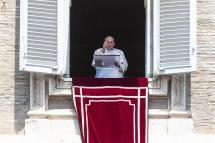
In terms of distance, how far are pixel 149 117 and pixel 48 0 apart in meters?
2.09

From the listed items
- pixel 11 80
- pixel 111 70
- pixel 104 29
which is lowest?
pixel 11 80

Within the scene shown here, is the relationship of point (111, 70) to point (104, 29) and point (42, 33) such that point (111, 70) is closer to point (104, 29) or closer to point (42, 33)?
point (42, 33)

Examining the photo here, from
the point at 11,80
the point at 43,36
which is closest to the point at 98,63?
the point at 43,36

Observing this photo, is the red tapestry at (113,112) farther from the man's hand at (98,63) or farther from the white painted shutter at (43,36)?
the white painted shutter at (43,36)

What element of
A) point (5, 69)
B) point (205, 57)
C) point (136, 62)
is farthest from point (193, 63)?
point (136, 62)

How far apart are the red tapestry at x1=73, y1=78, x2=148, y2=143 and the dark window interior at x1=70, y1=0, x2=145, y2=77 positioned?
11.3 feet

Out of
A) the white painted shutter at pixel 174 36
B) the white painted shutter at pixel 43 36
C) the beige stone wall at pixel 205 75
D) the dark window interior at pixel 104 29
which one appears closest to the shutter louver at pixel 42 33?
the white painted shutter at pixel 43 36

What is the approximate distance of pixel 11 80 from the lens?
1256 cm

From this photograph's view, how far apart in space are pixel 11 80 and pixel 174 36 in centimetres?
233

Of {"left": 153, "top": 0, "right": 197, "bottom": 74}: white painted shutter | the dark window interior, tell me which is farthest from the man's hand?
the dark window interior

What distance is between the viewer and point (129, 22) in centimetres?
1650

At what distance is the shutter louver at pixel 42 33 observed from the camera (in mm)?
12203

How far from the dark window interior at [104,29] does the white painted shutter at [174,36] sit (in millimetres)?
3342

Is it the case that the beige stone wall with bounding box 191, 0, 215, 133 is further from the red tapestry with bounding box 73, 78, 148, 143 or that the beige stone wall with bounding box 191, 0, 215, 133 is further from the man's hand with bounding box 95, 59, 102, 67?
the man's hand with bounding box 95, 59, 102, 67
